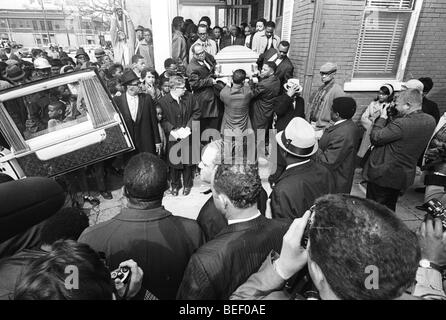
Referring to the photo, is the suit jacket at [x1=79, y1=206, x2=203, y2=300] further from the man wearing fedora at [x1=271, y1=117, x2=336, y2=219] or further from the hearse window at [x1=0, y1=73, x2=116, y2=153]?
the hearse window at [x1=0, y1=73, x2=116, y2=153]

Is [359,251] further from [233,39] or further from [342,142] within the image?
[233,39]

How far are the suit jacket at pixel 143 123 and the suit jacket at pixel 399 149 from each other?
309cm

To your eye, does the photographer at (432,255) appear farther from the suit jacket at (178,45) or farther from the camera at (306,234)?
the suit jacket at (178,45)

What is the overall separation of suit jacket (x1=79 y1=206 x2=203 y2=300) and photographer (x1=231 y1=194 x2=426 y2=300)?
1026mm

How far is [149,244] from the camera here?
1.70 meters

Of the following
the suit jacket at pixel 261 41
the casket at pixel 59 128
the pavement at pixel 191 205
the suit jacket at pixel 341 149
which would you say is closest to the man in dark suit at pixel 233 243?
the suit jacket at pixel 341 149

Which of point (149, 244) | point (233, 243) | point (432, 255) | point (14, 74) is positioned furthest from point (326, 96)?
point (14, 74)

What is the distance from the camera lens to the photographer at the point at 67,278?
2.72ft

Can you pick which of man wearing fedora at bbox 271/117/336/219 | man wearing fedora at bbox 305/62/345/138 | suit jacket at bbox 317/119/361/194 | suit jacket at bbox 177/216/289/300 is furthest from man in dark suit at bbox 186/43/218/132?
suit jacket at bbox 177/216/289/300

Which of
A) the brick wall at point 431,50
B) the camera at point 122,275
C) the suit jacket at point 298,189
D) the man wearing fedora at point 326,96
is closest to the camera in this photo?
the camera at point 122,275

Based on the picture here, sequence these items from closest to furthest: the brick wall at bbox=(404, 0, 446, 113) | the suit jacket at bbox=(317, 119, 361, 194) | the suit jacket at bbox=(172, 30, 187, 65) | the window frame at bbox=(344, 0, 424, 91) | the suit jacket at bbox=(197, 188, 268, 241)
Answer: the suit jacket at bbox=(197, 188, 268, 241)
the suit jacket at bbox=(317, 119, 361, 194)
the brick wall at bbox=(404, 0, 446, 113)
the window frame at bbox=(344, 0, 424, 91)
the suit jacket at bbox=(172, 30, 187, 65)

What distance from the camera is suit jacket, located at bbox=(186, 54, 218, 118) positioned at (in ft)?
15.7

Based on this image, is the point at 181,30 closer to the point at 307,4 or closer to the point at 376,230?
the point at 307,4

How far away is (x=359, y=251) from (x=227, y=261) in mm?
731
